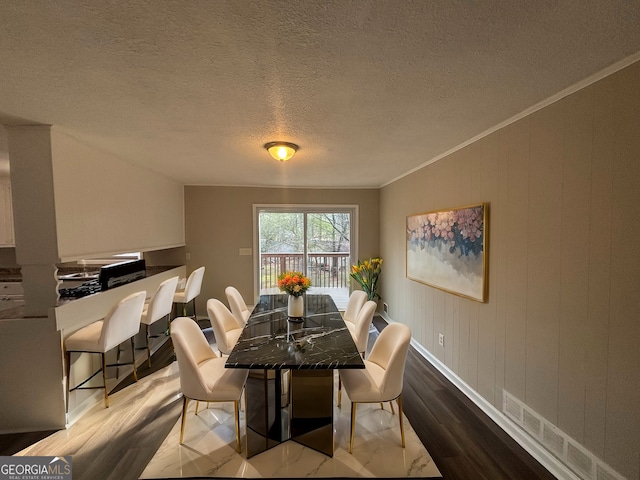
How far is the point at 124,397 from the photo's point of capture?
96.1 inches

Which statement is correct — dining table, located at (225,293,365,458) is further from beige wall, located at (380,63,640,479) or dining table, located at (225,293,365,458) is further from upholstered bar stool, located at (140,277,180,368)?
upholstered bar stool, located at (140,277,180,368)

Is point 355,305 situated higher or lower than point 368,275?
lower

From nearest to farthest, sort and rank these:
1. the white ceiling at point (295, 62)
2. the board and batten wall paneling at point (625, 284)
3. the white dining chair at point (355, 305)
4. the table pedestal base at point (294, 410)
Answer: the white ceiling at point (295, 62)
the board and batten wall paneling at point (625, 284)
the table pedestal base at point (294, 410)
the white dining chair at point (355, 305)

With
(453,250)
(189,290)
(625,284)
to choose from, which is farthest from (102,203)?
(625,284)

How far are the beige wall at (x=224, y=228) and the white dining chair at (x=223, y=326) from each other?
187cm

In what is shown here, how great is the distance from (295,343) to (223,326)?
92cm

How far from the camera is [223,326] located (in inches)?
98.0

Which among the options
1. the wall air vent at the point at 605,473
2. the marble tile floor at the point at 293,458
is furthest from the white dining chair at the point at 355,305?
the wall air vent at the point at 605,473

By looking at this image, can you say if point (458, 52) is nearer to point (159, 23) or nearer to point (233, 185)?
point (159, 23)

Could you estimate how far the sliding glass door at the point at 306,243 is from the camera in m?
4.89

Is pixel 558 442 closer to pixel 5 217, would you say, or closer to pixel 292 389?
pixel 292 389

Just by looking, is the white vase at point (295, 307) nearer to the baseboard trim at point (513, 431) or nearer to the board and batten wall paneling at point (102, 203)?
the baseboard trim at point (513, 431)

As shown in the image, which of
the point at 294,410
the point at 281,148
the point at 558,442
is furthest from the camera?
the point at 281,148

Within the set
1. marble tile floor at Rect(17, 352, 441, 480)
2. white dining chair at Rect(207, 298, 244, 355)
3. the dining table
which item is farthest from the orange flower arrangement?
marble tile floor at Rect(17, 352, 441, 480)
